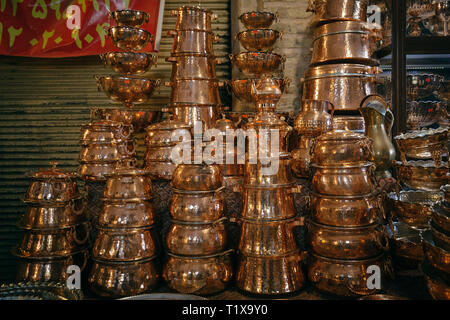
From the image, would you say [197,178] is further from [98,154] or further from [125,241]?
[98,154]

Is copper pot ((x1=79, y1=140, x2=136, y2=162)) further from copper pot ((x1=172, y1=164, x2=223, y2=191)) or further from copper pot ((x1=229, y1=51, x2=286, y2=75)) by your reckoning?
copper pot ((x1=229, y1=51, x2=286, y2=75))

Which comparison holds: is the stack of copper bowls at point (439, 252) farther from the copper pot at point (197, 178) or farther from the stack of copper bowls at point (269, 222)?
the copper pot at point (197, 178)

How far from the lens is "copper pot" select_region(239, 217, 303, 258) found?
2.38 m

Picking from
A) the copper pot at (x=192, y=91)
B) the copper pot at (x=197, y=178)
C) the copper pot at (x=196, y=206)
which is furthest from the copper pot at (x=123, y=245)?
the copper pot at (x=192, y=91)

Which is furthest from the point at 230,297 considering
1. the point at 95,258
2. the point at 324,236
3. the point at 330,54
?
the point at 330,54

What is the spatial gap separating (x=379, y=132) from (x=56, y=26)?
4.31 meters

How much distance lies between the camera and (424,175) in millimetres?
2545

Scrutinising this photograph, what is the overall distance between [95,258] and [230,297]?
1.04m

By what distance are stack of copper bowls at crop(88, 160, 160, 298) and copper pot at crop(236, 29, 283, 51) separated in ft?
5.79

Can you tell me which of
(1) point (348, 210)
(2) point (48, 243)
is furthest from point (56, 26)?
(1) point (348, 210)

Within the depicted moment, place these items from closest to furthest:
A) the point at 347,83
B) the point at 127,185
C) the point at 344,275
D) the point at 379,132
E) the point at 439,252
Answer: the point at 439,252 < the point at 344,275 < the point at 127,185 < the point at 379,132 < the point at 347,83

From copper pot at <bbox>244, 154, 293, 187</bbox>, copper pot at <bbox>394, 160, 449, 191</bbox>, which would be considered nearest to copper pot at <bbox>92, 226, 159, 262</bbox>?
copper pot at <bbox>244, 154, 293, 187</bbox>

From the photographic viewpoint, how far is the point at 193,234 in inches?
94.9
